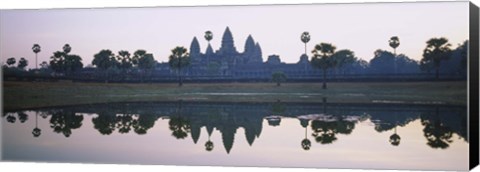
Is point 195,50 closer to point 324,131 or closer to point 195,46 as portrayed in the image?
point 195,46

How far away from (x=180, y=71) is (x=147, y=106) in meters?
0.51

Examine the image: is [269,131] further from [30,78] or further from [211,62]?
[30,78]

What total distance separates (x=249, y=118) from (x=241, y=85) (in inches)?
15.3

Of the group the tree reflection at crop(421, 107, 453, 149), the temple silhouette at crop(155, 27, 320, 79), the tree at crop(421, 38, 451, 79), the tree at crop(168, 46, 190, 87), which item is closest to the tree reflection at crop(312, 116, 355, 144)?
the temple silhouette at crop(155, 27, 320, 79)

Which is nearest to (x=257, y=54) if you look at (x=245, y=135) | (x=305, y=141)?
(x=245, y=135)

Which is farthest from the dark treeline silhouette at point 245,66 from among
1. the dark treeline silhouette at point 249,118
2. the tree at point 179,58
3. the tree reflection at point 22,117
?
the tree reflection at point 22,117

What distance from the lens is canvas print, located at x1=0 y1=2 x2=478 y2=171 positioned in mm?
8852

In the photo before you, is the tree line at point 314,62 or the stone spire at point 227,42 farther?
the stone spire at point 227,42

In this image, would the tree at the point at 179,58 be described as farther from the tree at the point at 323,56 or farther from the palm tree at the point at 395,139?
the palm tree at the point at 395,139

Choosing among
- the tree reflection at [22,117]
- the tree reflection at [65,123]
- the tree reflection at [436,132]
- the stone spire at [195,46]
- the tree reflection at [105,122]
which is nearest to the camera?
the tree reflection at [436,132]

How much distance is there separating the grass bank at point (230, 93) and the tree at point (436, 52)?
221mm

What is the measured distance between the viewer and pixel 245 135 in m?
9.32

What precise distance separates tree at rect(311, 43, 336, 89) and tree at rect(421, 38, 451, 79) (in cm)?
91

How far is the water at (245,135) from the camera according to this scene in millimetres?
8836
